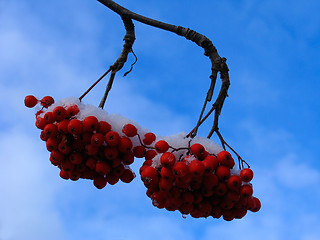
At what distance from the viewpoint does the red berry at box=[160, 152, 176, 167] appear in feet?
8.38

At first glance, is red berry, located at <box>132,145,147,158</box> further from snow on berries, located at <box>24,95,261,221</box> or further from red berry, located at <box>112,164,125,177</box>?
red berry, located at <box>112,164,125,177</box>

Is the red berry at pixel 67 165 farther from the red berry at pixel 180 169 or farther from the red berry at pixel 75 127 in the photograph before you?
the red berry at pixel 180 169

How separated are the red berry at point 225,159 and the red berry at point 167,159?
0.99ft

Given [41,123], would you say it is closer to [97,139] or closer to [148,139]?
[97,139]

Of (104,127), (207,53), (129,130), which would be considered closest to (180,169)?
(129,130)

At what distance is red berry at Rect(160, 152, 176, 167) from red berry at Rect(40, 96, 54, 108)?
111cm

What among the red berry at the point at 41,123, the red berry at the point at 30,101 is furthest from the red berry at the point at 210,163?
the red berry at the point at 30,101

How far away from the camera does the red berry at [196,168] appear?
2.47 meters

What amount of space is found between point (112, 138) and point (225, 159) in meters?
0.75

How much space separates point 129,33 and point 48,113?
4.33 feet

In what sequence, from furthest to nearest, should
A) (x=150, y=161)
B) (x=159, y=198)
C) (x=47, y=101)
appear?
(x=47, y=101) → (x=150, y=161) → (x=159, y=198)

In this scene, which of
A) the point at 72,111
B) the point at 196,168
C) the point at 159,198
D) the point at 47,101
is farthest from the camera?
the point at 47,101

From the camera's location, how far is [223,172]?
2.60 meters

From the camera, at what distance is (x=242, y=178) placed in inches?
106
